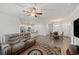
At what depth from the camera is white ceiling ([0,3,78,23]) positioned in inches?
85.8

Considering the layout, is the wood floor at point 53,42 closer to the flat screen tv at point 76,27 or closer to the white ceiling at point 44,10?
the flat screen tv at point 76,27

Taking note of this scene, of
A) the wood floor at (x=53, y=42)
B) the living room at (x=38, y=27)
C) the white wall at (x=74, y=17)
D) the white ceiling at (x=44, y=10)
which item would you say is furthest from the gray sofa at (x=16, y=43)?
the white wall at (x=74, y=17)

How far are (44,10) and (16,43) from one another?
2.25 ft

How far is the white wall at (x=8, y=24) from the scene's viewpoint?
85.2 inches

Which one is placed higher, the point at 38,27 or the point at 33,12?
the point at 33,12

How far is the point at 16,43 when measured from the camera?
220 cm

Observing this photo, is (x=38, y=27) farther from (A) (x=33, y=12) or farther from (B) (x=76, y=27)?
(B) (x=76, y=27)

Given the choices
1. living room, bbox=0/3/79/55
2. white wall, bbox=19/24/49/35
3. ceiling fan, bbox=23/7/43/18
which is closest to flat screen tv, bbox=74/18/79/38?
living room, bbox=0/3/79/55

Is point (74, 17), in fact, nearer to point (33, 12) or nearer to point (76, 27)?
point (76, 27)

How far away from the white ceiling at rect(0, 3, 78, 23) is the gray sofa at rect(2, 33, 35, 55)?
25cm

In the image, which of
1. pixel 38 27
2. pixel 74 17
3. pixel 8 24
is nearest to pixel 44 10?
pixel 38 27

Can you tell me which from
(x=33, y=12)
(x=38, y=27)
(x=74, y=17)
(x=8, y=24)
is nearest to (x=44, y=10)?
(x=33, y=12)

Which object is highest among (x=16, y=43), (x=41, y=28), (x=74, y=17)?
(x=74, y=17)

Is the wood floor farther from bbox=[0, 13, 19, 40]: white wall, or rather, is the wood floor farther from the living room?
bbox=[0, 13, 19, 40]: white wall
